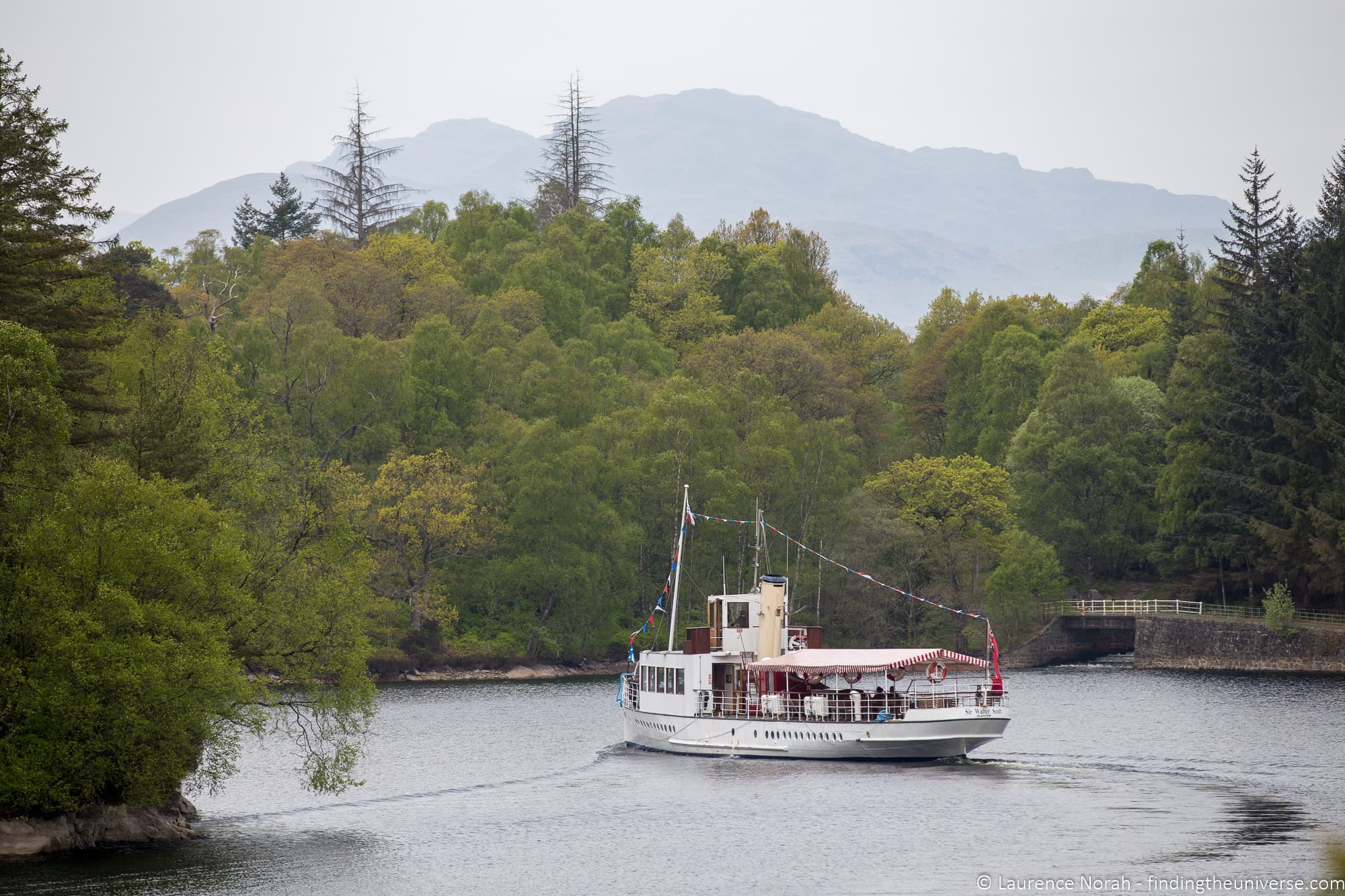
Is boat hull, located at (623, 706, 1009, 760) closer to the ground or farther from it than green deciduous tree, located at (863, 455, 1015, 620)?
closer to the ground

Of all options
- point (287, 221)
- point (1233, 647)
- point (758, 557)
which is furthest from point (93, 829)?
point (287, 221)

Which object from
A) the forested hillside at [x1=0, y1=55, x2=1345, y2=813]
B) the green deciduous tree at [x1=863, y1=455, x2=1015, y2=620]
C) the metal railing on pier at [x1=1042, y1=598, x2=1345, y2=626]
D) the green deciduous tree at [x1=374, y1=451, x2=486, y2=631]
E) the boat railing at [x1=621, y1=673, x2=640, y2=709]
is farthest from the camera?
the green deciduous tree at [x1=863, y1=455, x2=1015, y2=620]

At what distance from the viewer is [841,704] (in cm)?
5625

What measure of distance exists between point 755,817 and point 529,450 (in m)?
59.8

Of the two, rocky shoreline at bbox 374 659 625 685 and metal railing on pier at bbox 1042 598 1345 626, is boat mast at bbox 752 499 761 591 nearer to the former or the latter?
rocky shoreline at bbox 374 659 625 685

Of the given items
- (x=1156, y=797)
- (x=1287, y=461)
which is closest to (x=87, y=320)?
(x=1156, y=797)

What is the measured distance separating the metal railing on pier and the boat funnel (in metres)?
42.8

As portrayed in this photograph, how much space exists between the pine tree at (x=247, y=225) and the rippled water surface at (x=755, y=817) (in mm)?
111999

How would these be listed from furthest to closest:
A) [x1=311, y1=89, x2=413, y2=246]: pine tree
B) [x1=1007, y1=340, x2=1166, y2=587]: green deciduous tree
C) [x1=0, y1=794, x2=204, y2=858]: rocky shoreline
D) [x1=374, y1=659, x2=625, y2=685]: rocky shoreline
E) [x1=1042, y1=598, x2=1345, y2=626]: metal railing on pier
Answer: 1. [x1=311, y1=89, x2=413, y2=246]: pine tree
2. [x1=1007, y1=340, x2=1166, y2=587]: green deciduous tree
3. [x1=374, y1=659, x2=625, y2=685]: rocky shoreline
4. [x1=1042, y1=598, x2=1345, y2=626]: metal railing on pier
5. [x1=0, y1=794, x2=204, y2=858]: rocky shoreline

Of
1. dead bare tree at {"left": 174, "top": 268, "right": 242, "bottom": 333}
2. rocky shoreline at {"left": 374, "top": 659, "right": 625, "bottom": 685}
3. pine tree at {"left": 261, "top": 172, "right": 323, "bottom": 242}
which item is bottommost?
rocky shoreline at {"left": 374, "top": 659, "right": 625, "bottom": 685}

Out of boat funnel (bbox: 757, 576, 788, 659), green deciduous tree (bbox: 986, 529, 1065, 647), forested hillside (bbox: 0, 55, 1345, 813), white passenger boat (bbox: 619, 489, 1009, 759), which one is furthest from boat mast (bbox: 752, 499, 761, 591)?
green deciduous tree (bbox: 986, 529, 1065, 647)

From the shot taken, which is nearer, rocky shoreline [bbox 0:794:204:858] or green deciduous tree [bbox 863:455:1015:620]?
rocky shoreline [bbox 0:794:204:858]

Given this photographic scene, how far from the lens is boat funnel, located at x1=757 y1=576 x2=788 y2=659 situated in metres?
58.5

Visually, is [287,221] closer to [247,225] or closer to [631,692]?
[247,225]
